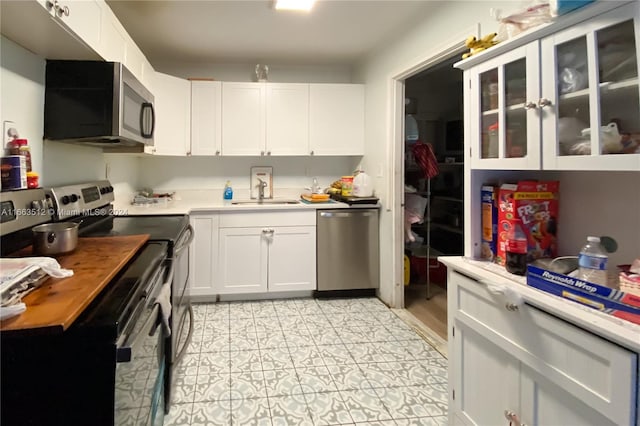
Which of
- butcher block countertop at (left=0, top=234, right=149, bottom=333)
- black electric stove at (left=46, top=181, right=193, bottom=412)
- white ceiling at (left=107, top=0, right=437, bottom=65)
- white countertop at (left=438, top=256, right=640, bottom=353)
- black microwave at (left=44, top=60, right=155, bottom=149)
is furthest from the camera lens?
white ceiling at (left=107, top=0, right=437, bottom=65)

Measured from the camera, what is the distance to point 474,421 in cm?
141

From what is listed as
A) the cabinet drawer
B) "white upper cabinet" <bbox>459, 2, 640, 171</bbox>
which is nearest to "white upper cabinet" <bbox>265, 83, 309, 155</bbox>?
the cabinet drawer

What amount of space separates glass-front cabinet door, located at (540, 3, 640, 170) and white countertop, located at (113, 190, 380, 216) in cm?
220

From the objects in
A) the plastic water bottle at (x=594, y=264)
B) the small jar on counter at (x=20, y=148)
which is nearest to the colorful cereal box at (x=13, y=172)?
the small jar on counter at (x=20, y=148)

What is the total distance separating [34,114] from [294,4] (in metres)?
1.65

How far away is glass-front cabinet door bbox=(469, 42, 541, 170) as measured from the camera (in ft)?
3.98

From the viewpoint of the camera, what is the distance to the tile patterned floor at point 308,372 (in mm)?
1719

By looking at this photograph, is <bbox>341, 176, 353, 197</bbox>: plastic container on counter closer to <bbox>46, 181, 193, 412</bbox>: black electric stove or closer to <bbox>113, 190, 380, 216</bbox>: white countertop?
<bbox>113, 190, 380, 216</bbox>: white countertop

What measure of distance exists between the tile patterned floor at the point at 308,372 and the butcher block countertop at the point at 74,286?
873 mm

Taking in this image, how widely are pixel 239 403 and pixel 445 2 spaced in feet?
8.68

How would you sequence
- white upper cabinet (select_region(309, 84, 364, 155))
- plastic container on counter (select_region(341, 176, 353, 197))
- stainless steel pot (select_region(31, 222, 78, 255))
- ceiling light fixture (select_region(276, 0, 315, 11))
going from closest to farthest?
stainless steel pot (select_region(31, 222, 78, 255)) < ceiling light fixture (select_region(276, 0, 315, 11)) < plastic container on counter (select_region(341, 176, 353, 197)) < white upper cabinet (select_region(309, 84, 364, 155))

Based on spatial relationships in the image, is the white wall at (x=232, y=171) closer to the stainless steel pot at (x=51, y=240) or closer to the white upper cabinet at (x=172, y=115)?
the white upper cabinet at (x=172, y=115)

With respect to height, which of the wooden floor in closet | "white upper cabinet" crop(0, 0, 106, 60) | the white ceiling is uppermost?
the white ceiling

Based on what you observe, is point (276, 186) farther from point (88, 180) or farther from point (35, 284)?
point (35, 284)
